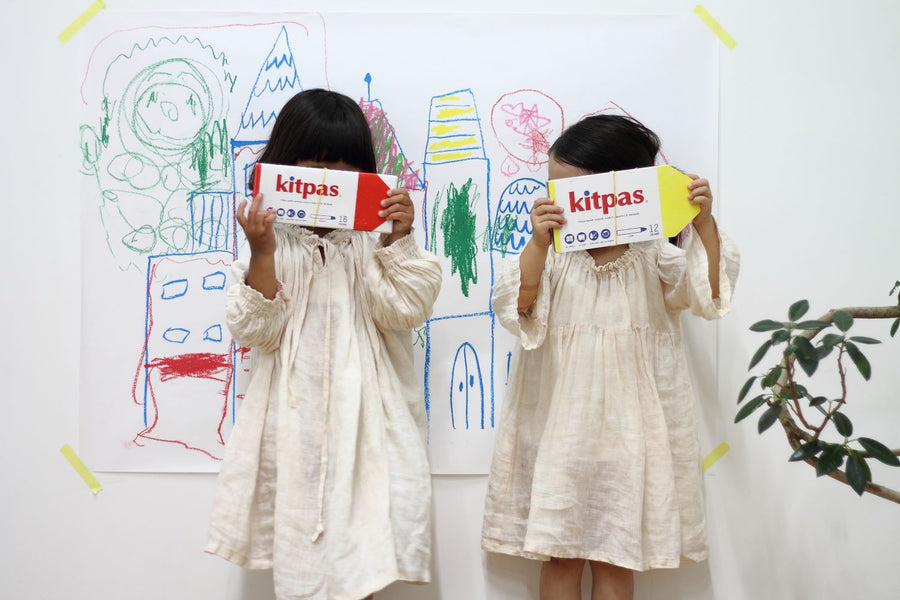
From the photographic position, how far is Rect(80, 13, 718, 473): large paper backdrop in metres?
1.36

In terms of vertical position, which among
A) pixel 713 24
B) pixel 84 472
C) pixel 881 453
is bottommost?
pixel 84 472

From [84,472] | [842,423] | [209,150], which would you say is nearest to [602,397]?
[842,423]

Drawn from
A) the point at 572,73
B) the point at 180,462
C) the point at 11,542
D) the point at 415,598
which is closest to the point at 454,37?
the point at 572,73

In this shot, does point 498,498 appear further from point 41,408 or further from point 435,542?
point 41,408

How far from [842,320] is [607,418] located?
1.22ft

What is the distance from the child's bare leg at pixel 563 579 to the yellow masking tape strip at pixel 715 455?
1.03ft

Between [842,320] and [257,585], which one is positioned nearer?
[842,320]

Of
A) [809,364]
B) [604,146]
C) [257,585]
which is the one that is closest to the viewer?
[809,364]

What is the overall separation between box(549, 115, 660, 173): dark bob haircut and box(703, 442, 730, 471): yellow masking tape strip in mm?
541

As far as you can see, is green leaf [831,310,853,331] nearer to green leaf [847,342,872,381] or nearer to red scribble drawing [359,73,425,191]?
green leaf [847,342,872,381]

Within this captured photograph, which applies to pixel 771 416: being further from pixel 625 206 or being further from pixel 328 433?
pixel 328 433

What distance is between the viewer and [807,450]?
111cm

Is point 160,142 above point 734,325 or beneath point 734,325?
above

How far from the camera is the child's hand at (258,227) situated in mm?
1079
